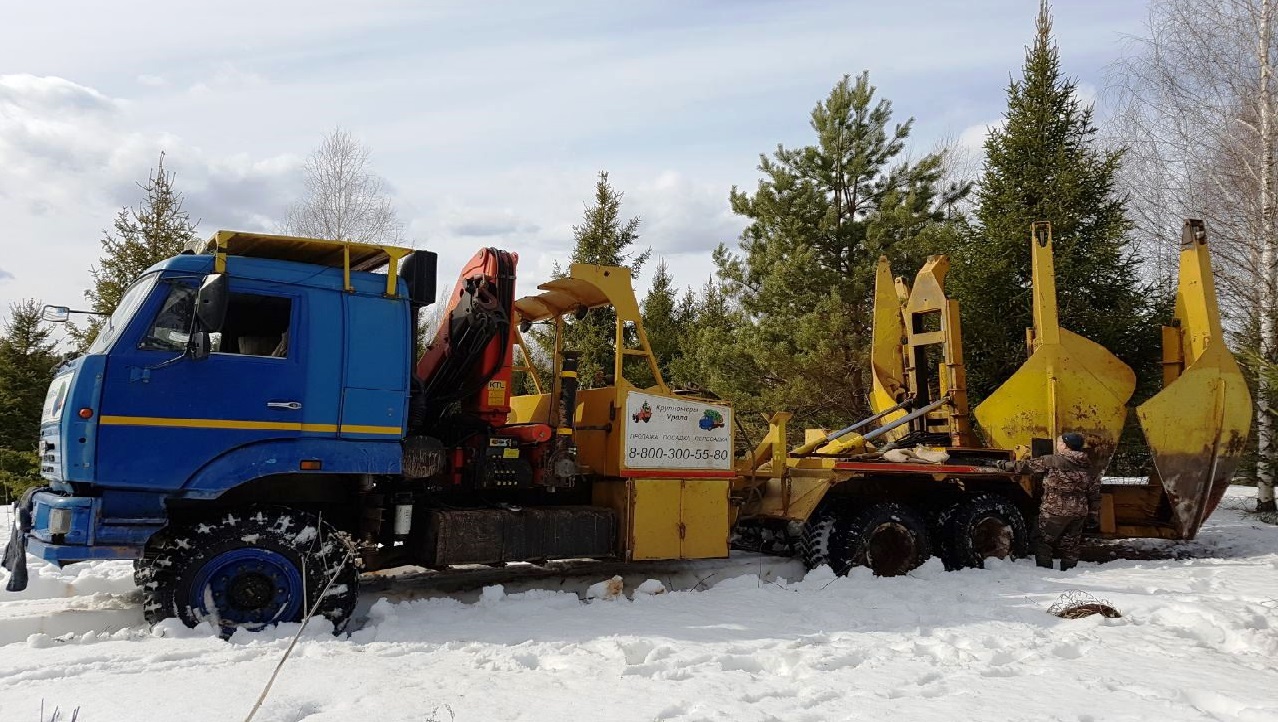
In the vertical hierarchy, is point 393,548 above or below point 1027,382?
below

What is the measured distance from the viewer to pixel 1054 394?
10.1m

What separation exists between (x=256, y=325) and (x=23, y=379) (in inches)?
605

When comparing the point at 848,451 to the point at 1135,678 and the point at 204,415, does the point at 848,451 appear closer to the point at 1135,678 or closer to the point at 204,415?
the point at 1135,678

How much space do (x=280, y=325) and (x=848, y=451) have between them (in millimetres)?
6339

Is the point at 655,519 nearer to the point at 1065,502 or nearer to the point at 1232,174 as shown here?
the point at 1065,502

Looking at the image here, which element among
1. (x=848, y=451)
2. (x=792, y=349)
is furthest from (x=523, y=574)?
(x=792, y=349)

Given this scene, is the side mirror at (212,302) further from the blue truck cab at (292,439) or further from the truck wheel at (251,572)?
the truck wheel at (251,572)

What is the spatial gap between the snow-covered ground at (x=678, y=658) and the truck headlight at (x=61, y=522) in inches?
26.7

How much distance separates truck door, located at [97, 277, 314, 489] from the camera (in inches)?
229

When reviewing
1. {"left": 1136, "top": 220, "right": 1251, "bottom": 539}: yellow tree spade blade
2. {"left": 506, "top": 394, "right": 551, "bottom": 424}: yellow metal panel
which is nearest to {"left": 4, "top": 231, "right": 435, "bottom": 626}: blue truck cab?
{"left": 506, "top": 394, "right": 551, "bottom": 424}: yellow metal panel

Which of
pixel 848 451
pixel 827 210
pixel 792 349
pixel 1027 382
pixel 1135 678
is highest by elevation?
pixel 827 210

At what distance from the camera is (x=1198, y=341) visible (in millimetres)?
10484

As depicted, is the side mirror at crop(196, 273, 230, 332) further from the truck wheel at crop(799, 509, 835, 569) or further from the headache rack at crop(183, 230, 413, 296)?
the truck wheel at crop(799, 509, 835, 569)

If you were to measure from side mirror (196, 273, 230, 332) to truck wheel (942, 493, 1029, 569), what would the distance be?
750cm
